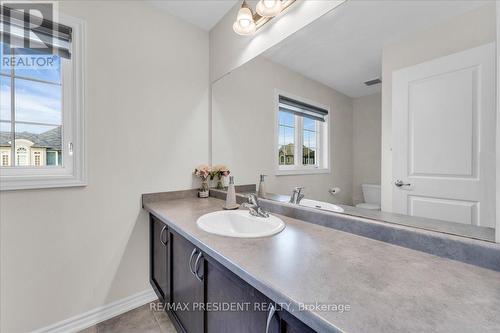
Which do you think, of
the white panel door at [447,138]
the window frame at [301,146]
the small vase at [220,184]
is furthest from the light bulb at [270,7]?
the small vase at [220,184]

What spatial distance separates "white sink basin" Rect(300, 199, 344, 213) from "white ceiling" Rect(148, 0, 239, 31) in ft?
5.45

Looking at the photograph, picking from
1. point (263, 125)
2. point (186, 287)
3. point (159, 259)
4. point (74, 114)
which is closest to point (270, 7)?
point (263, 125)

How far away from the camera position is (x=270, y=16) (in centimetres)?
139

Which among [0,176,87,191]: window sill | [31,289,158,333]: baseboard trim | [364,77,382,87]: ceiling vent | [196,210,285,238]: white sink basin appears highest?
[364,77,382,87]: ceiling vent

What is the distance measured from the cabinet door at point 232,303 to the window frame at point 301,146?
728 millimetres

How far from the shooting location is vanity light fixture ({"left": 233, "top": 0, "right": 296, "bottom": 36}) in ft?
4.44

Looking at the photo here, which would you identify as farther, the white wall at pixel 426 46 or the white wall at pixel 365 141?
the white wall at pixel 365 141

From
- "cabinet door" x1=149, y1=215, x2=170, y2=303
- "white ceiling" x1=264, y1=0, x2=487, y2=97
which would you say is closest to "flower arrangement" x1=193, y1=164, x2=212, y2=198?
"cabinet door" x1=149, y1=215, x2=170, y2=303

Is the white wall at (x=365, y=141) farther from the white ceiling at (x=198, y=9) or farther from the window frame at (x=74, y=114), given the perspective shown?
the window frame at (x=74, y=114)

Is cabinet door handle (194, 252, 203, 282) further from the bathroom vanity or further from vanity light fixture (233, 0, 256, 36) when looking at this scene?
vanity light fixture (233, 0, 256, 36)

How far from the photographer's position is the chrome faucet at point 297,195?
1299 millimetres

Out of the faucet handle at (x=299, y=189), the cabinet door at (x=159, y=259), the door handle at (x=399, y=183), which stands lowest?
the cabinet door at (x=159, y=259)

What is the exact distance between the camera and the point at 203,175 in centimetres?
194

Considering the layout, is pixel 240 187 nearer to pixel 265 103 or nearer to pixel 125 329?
pixel 265 103
